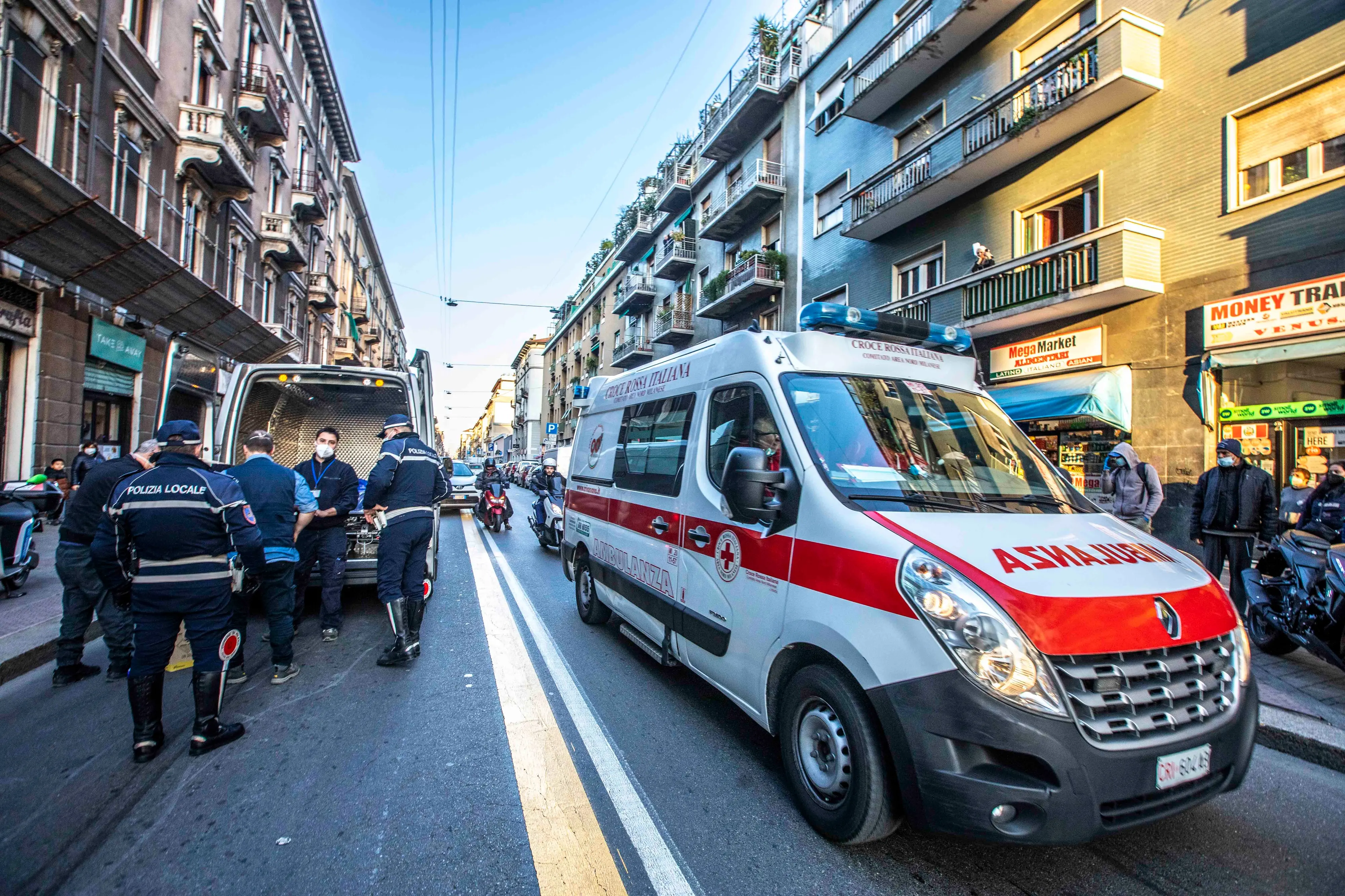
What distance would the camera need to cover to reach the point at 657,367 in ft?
16.3

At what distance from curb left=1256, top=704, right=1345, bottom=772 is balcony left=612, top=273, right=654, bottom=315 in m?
29.6

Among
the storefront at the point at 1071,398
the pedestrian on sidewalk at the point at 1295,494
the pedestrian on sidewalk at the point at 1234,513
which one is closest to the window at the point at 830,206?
the storefront at the point at 1071,398

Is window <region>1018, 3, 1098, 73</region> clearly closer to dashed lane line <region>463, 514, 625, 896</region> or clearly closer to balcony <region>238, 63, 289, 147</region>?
dashed lane line <region>463, 514, 625, 896</region>

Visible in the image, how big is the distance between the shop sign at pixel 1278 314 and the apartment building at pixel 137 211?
13.0 m

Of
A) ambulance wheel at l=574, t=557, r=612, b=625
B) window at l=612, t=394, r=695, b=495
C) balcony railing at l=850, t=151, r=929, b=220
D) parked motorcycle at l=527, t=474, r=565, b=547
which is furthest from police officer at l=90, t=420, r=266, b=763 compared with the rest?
balcony railing at l=850, t=151, r=929, b=220

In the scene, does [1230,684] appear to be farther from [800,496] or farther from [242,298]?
[242,298]

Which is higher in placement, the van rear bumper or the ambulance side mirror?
the ambulance side mirror

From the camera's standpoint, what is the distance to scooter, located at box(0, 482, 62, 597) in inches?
235

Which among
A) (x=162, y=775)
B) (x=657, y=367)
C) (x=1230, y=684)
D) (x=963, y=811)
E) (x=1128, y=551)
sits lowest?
(x=162, y=775)

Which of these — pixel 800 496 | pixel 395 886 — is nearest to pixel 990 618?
pixel 800 496

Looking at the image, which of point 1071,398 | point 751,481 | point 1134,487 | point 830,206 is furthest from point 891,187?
point 751,481

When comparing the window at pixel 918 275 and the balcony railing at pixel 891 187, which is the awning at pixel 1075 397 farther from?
the balcony railing at pixel 891 187

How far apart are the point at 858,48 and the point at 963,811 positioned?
772 inches

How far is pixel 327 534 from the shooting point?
545 centimetres
